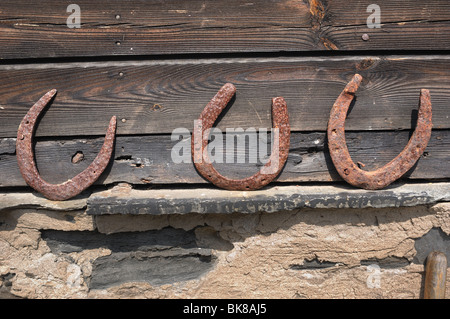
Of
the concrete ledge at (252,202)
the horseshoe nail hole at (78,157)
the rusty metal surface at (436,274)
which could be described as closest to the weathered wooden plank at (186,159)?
the horseshoe nail hole at (78,157)

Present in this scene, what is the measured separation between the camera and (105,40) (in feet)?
5.19

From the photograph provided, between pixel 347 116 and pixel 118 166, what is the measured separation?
1.15 meters

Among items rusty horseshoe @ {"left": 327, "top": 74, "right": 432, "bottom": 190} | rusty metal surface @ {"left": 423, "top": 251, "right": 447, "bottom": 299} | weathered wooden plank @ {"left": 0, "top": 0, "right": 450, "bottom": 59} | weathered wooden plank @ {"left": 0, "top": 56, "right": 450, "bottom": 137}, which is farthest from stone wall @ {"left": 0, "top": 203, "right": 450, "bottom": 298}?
weathered wooden plank @ {"left": 0, "top": 0, "right": 450, "bottom": 59}

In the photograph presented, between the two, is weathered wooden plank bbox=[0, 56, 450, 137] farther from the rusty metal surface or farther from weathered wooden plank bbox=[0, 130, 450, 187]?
the rusty metal surface

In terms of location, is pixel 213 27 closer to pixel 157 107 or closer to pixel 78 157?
pixel 157 107

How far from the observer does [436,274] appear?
5.48ft

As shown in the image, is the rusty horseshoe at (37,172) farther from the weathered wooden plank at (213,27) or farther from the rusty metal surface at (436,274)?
the rusty metal surface at (436,274)

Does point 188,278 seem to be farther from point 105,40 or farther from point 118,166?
point 105,40

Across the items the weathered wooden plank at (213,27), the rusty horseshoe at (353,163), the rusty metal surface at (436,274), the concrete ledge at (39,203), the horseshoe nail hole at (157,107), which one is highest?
the weathered wooden plank at (213,27)

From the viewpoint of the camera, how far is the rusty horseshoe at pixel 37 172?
160cm

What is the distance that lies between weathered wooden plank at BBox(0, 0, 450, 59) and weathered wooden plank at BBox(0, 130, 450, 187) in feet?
1.39

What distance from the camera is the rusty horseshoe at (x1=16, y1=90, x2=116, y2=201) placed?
1.60 m

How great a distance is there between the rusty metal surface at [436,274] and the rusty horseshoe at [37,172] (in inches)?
65.9

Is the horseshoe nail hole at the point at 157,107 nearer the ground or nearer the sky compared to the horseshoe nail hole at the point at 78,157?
nearer the sky
